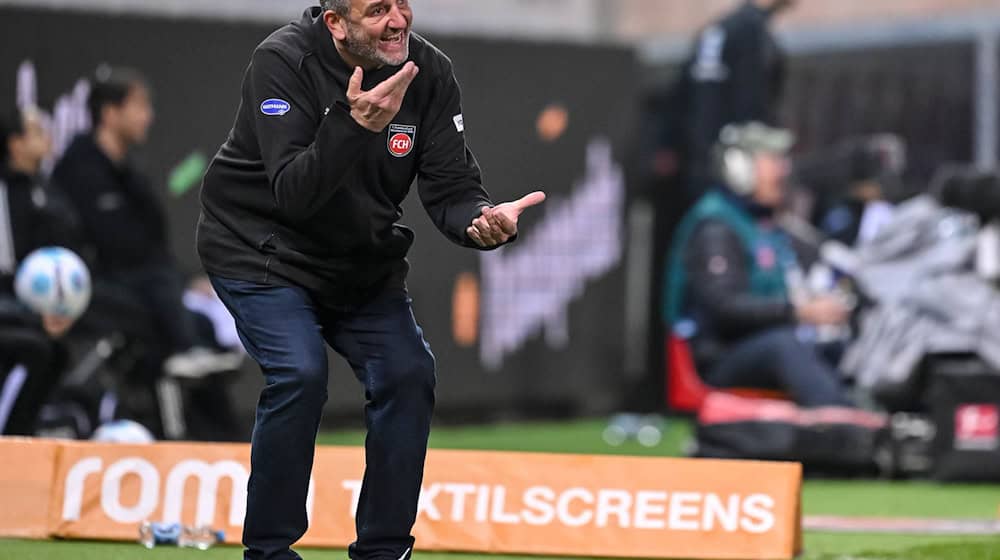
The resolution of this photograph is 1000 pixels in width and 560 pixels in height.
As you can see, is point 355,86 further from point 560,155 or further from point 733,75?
point 560,155

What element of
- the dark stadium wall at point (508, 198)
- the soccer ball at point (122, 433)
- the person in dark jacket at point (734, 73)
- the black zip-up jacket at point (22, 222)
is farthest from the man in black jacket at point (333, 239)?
the person in dark jacket at point (734, 73)

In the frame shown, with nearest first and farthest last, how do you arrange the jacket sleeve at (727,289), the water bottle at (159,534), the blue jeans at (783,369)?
1. the water bottle at (159,534)
2. the blue jeans at (783,369)
3. the jacket sleeve at (727,289)

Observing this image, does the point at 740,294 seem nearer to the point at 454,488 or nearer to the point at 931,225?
the point at 931,225

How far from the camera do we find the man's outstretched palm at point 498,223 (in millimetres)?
5441

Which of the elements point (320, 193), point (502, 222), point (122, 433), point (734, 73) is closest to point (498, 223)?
point (502, 222)

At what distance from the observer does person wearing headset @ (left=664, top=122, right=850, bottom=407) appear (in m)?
10.5

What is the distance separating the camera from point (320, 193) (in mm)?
5266

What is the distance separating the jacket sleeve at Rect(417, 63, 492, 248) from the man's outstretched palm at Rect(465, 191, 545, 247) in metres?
0.16

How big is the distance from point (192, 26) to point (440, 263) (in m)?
2.27

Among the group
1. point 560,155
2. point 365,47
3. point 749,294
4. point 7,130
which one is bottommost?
point 749,294

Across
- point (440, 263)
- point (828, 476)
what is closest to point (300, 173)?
point (828, 476)

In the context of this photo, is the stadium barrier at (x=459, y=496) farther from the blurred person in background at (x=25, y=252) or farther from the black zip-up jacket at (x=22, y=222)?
the black zip-up jacket at (x=22, y=222)

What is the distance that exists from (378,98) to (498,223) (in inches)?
22.2

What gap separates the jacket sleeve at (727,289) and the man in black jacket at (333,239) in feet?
16.6
